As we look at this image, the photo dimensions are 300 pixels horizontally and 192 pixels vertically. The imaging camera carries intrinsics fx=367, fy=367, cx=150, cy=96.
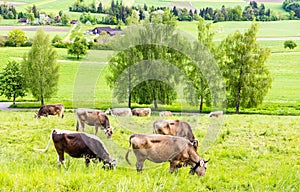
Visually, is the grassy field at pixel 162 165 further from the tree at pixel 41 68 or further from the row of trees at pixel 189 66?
the tree at pixel 41 68

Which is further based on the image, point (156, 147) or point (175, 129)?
point (175, 129)

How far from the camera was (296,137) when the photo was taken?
55.0 feet

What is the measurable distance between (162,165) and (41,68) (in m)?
42.3

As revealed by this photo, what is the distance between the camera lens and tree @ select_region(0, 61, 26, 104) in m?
53.2

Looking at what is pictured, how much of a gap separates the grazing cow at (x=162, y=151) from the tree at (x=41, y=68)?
42.3 meters

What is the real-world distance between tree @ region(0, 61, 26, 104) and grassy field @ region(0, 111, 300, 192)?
37.8 m

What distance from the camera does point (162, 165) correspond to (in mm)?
10398

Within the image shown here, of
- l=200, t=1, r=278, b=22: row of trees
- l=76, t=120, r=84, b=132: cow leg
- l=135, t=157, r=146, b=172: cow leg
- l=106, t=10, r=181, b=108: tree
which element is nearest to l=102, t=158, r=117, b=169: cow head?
l=135, t=157, r=146, b=172: cow leg

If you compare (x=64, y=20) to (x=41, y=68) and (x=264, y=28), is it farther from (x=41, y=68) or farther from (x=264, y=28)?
(x=41, y=68)

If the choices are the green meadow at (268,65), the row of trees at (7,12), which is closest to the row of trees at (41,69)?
the green meadow at (268,65)

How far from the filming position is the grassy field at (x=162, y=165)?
6.66 meters

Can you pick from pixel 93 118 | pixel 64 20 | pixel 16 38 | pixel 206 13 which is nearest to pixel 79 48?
pixel 16 38

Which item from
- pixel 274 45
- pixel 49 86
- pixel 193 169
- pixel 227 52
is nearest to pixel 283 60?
pixel 274 45

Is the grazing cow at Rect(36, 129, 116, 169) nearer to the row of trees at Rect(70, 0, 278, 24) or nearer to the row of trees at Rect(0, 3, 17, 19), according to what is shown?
the row of trees at Rect(70, 0, 278, 24)
